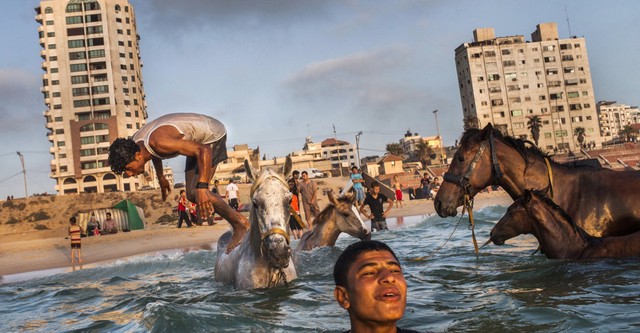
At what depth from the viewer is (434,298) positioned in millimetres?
6699

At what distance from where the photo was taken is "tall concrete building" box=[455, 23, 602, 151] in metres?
130

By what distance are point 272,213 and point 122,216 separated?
32539 millimetres

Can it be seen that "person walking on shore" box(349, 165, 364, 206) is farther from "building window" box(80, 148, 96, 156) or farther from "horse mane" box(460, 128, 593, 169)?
"building window" box(80, 148, 96, 156)

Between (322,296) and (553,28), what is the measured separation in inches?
5604

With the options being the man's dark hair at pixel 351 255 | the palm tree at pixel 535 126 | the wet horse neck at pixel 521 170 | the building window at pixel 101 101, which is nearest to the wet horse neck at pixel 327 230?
the wet horse neck at pixel 521 170

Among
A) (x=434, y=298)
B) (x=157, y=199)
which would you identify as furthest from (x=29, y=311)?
(x=157, y=199)

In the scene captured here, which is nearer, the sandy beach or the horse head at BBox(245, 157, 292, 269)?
the horse head at BBox(245, 157, 292, 269)

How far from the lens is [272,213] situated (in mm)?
6711

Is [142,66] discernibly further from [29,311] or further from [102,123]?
[29,311]

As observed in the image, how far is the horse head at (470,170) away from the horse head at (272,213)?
7.58 ft

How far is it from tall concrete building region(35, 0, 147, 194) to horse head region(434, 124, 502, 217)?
105 meters

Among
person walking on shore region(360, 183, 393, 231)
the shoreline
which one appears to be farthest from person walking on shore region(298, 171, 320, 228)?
the shoreline

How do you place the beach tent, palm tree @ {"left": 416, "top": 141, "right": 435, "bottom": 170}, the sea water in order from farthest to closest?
1. palm tree @ {"left": 416, "top": 141, "right": 435, "bottom": 170}
2. the beach tent
3. the sea water

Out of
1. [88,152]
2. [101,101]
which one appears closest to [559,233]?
[88,152]
